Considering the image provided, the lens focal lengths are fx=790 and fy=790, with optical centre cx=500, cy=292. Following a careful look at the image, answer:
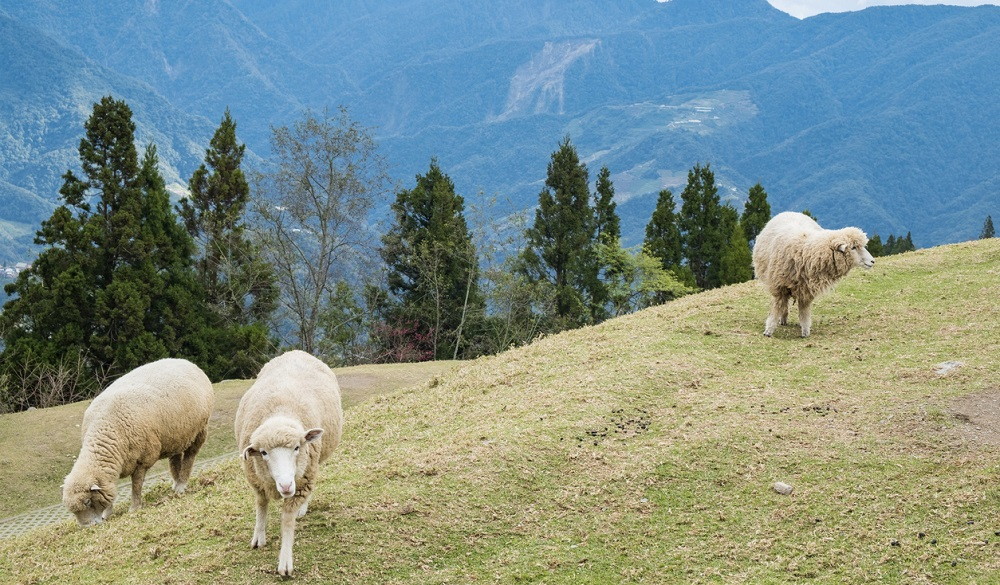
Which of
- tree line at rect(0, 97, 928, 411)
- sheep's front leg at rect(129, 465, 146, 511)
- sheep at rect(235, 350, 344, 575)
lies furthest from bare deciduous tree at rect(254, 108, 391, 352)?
sheep at rect(235, 350, 344, 575)

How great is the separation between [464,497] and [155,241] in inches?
1119

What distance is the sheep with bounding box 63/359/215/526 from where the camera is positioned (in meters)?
12.0

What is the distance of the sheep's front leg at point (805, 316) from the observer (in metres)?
16.2

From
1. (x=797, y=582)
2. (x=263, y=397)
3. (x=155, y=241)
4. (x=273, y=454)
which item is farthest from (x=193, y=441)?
(x=155, y=241)

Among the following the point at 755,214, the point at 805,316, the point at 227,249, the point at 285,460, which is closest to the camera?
the point at 285,460

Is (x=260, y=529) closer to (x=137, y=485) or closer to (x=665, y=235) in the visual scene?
(x=137, y=485)

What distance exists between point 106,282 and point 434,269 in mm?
17183

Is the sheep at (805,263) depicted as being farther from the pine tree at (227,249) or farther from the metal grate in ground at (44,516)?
the pine tree at (227,249)

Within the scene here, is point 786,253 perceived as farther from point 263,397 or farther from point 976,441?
point 263,397

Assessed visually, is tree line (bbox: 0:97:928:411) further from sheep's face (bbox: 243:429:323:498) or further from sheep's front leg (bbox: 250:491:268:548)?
sheep's face (bbox: 243:429:323:498)

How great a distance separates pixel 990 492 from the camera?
8656mm


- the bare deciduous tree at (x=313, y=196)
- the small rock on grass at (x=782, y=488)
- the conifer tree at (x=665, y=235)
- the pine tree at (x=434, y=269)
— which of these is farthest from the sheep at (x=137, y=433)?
the conifer tree at (x=665, y=235)

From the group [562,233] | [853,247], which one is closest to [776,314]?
[853,247]

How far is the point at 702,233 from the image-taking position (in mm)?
56281
